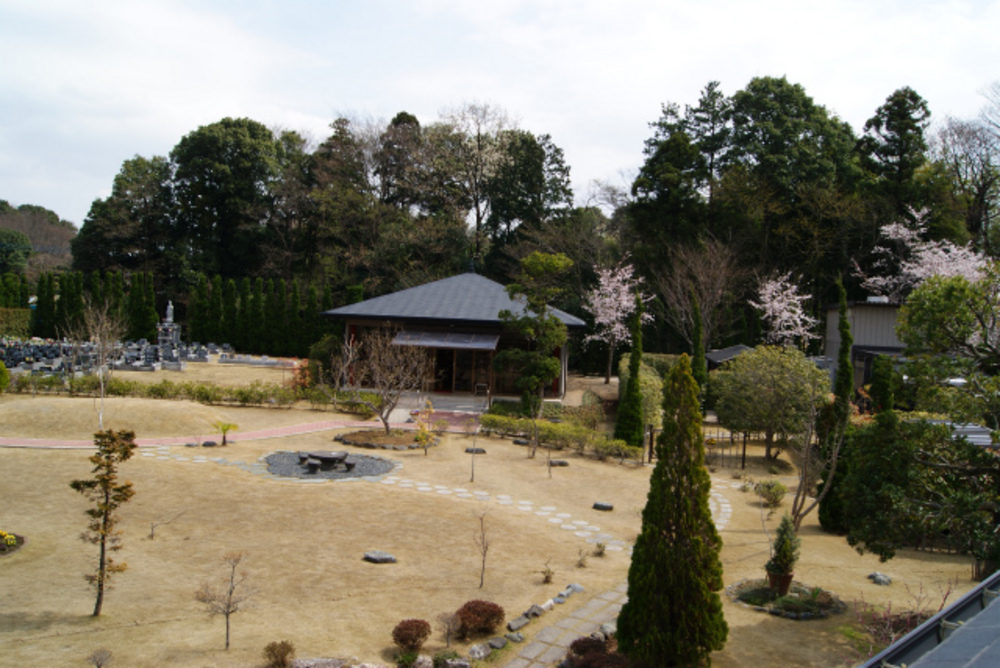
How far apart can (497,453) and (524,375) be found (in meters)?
4.76

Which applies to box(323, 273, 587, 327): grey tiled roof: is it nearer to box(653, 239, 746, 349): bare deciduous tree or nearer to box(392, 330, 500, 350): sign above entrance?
box(392, 330, 500, 350): sign above entrance

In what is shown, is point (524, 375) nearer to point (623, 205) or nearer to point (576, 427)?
point (576, 427)

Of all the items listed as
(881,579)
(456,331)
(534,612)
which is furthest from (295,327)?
(881,579)

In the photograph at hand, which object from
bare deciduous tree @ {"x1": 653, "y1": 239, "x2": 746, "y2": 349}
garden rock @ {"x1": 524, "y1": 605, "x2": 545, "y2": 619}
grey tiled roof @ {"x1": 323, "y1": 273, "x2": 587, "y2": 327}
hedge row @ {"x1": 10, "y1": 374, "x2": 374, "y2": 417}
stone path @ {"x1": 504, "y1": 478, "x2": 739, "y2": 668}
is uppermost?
bare deciduous tree @ {"x1": 653, "y1": 239, "x2": 746, "y2": 349}

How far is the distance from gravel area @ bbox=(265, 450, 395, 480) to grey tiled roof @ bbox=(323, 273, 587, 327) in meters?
9.87

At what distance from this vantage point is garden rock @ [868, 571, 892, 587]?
30.8 feet

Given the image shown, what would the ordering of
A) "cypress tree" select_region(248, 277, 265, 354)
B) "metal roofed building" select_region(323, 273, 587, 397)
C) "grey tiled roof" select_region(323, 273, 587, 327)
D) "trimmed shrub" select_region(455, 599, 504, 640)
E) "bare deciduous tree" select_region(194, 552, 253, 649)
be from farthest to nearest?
"cypress tree" select_region(248, 277, 265, 354) → "grey tiled roof" select_region(323, 273, 587, 327) → "metal roofed building" select_region(323, 273, 587, 397) → "trimmed shrub" select_region(455, 599, 504, 640) → "bare deciduous tree" select_region(194, 552, 253, 649)

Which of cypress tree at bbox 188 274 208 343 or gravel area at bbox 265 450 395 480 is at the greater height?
cypress tree at bbox 188 274 208 343

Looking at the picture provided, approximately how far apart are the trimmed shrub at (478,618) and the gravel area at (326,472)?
736 cm

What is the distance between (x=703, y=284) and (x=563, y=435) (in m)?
14.9

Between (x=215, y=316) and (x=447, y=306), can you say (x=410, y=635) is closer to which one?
(x=447, y=306)

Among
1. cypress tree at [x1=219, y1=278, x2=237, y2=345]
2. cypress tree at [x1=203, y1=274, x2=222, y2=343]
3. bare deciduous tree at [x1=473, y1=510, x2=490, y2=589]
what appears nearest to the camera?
bare deciduous tree at [x1=473, y1=510, x2=490, y2=589]

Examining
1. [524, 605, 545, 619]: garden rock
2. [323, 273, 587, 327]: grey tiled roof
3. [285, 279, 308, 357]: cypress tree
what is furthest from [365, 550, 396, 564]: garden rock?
[285, 279, 308, 357]: cypress tree

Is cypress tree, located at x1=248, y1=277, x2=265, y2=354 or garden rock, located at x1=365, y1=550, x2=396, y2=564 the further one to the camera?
cypress tree, located at x1=248, y1=277, x2=265, y2=354
